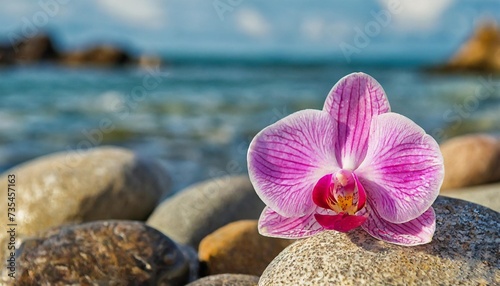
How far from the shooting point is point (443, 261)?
2.24m

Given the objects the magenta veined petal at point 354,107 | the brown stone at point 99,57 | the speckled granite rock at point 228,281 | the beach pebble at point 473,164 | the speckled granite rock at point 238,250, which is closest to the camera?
the magenta veined petal at point 354,107

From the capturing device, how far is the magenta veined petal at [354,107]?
→ 223 centimetres

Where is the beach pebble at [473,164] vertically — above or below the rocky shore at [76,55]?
above

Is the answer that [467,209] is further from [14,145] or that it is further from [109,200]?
[14,145]

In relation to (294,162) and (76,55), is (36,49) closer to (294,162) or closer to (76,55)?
(76,55)

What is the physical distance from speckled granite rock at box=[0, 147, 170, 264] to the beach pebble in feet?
9.44

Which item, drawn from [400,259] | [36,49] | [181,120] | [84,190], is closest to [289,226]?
[400,259]

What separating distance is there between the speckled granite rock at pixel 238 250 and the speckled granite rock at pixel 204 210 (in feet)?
3.05

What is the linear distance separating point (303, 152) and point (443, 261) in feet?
2.10

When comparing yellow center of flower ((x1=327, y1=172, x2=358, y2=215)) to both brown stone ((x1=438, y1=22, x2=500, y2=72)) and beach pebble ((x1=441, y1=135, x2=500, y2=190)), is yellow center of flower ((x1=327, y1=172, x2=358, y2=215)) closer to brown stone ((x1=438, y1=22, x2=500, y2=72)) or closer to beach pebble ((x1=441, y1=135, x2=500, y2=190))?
beach pebble ((x1=441, y1=135, x2=500, y2=190))

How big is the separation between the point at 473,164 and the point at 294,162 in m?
4.49

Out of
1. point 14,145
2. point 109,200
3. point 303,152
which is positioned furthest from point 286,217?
point 14,145

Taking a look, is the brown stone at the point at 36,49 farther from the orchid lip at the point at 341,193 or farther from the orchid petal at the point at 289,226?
the orchid lip at the point at 341,193

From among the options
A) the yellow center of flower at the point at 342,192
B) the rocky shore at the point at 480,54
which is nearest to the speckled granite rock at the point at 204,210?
the yellow center of flower at the point at 342,192
